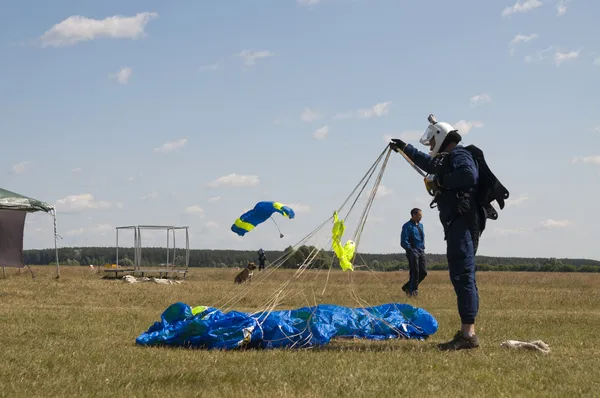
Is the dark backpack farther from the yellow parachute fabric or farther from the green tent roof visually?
the green tent roof

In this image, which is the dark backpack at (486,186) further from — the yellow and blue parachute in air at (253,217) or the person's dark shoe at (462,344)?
the yellow and blue parachute in air at (253,217)

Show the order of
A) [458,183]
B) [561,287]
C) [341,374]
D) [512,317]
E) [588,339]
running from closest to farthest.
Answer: [341,374], [458,183], [588,339], [512,317], [561,287]

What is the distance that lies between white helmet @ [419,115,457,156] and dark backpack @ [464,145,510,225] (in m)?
0.30

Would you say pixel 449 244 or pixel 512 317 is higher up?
pixel 449 244

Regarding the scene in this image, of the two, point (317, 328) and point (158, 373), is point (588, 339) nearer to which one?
point (317, 328)

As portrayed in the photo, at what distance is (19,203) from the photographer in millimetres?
23078

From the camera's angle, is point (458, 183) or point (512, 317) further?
point (512, 317)

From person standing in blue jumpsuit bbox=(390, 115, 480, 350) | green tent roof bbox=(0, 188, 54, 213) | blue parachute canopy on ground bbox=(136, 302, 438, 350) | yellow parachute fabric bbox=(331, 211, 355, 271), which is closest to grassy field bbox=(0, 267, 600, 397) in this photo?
blue parachute canopy on ground bbox=(136, 302, 438, 350)

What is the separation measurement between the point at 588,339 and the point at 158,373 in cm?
576

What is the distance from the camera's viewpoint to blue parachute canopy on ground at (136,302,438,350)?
781cm

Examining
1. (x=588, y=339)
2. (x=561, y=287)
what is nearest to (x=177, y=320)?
(x=588, y=339)

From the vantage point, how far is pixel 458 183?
7539 mm

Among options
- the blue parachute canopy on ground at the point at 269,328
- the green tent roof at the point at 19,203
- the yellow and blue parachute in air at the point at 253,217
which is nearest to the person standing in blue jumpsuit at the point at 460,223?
the blue parachute canopy on ground at the point at 269,328

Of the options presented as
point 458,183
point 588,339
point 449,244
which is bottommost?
point 588,339
